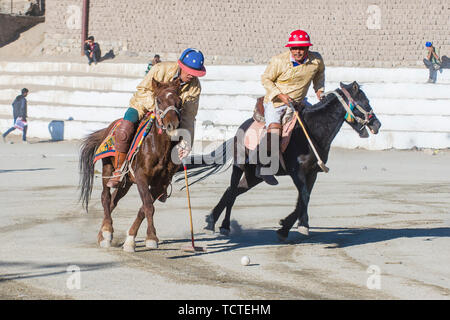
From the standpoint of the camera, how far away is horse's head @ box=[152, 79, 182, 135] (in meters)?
9.55

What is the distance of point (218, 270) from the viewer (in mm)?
9148

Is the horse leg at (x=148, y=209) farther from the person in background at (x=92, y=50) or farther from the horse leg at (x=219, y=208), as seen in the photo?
the person in background at (x=92, y=50)

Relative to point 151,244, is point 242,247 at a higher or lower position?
lower

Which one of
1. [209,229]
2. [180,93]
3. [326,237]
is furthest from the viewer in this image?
[209,229]

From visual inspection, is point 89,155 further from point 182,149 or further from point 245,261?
point 245,261

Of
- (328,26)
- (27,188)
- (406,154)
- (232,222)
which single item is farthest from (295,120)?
(328,26)

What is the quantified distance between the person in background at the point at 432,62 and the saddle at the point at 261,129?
17937mm

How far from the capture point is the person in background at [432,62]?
1125 inches

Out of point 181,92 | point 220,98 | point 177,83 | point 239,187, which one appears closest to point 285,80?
point 181,92

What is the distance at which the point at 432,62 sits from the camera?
29688mm

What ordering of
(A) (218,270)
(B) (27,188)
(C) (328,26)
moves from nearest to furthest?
(A) (218,270), (B) (27,188), (C) (328,26)

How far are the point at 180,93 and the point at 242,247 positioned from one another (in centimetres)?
205

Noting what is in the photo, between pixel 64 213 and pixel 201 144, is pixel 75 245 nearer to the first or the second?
pixel 64 213

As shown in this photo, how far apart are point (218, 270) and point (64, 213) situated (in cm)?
497
